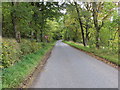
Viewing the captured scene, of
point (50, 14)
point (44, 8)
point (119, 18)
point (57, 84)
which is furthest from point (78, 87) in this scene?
point (44, 8)

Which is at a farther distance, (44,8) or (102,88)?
(44,8)

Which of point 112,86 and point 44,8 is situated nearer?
point 112,86

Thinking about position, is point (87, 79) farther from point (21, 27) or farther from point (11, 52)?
point (21, 27)

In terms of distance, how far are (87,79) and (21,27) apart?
348 inches

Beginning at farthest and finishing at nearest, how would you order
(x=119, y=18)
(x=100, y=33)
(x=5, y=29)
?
(x=100, y=33) < (x=5, y=29) < (x=119, y=18)

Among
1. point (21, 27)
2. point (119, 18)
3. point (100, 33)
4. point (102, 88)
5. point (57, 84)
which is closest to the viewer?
point (102, 88)

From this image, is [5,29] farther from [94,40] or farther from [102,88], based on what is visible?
[102,88]

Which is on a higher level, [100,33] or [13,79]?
[100,33]

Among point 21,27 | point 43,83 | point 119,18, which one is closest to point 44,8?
point 21,27

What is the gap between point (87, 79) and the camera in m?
4.80

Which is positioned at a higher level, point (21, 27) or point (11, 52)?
point (21, 27)

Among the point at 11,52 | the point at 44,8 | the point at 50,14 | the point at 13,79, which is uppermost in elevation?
the point at 44,8

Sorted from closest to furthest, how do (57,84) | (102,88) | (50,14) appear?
(102,88)
(57,84)
(50,14)

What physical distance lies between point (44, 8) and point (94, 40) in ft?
25.9
